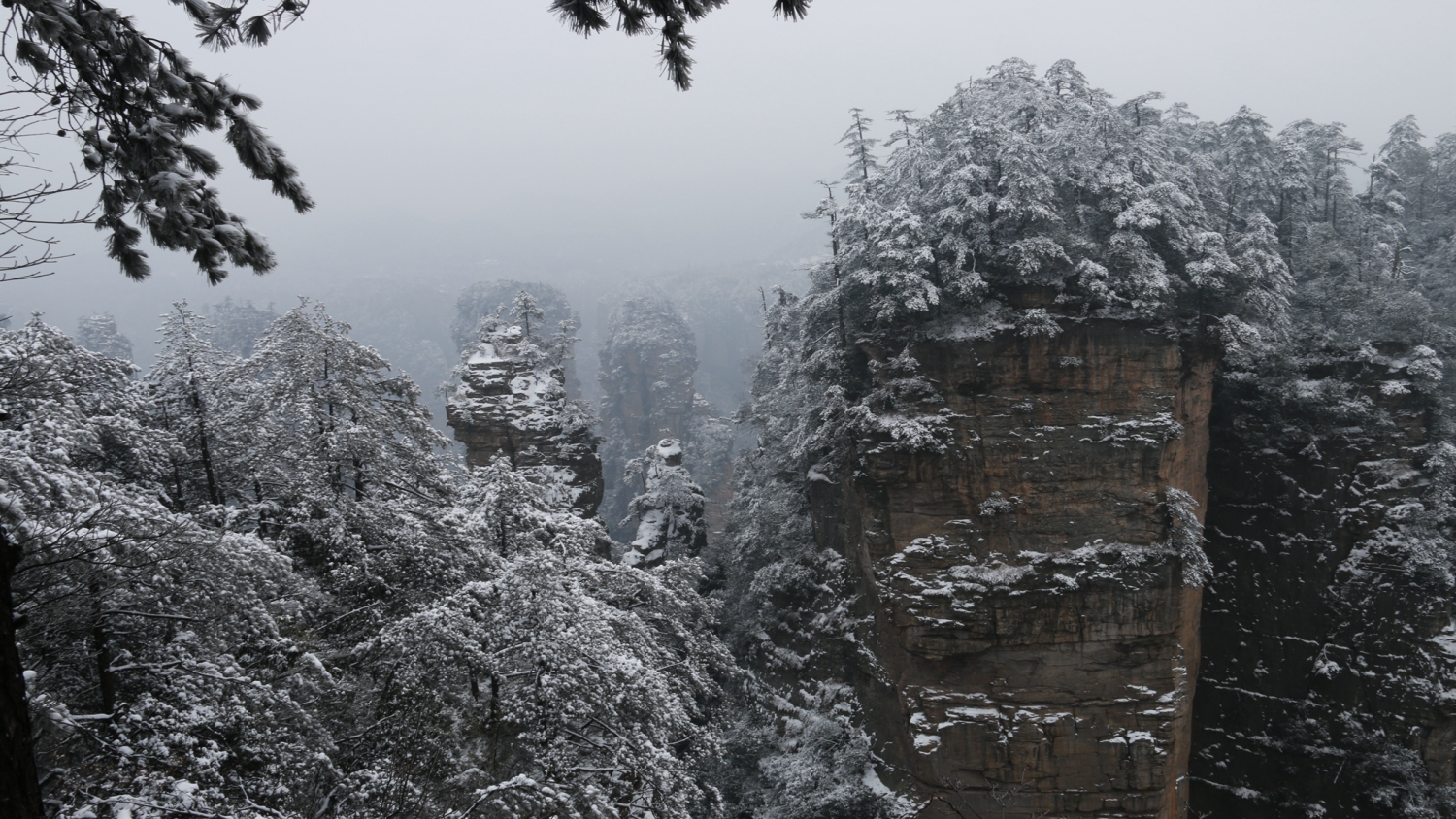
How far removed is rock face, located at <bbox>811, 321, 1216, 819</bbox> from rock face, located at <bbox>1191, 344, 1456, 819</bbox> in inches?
144

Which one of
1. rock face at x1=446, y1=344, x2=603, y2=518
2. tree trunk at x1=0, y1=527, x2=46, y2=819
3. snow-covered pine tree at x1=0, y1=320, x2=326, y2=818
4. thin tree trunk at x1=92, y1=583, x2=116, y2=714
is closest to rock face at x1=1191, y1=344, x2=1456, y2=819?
rock face at x1=446, y1=344, x2=603, y2=518

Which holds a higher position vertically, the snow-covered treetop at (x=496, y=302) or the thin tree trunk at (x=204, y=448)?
the snow-covered treetop at (x=496, y=302)

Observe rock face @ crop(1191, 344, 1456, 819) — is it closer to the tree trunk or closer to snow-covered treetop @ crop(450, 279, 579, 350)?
the tree trunk

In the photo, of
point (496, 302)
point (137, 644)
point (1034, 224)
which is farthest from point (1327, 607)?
point (496, 302)

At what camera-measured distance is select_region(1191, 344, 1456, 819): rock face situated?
1722 centimetres

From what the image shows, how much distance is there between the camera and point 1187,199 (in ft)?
56.9

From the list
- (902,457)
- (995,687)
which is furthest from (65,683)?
(995,687)

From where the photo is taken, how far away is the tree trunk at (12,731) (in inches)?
113

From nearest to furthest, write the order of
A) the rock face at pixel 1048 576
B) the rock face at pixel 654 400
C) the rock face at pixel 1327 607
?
the rock face at pixel 1048 576
the rock face at pixel 1327 607
the rock face at pixel 654 400

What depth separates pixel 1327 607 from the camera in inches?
719

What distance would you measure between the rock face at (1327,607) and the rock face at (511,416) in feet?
62.1

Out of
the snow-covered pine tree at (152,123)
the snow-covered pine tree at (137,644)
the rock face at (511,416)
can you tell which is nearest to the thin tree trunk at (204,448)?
the snow-covered pine tree at (137,644)

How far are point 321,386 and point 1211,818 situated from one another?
23430mm

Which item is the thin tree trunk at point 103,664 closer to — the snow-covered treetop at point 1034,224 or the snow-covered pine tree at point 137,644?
the snow-covered pine tree at point 137,644
